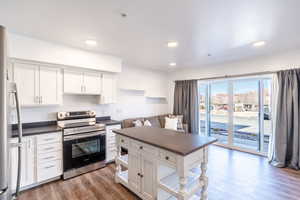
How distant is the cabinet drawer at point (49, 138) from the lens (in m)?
2.40

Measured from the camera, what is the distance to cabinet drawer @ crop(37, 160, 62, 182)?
239cm

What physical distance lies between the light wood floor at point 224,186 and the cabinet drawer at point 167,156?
3.07 ft

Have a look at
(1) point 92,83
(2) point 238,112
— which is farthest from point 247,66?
(1) point 92,83

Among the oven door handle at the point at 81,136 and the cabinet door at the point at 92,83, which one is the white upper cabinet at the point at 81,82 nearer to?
the cabinet door at the point at 92,83

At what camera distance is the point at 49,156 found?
2479 mm

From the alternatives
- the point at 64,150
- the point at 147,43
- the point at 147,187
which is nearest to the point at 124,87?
the point at 147,43

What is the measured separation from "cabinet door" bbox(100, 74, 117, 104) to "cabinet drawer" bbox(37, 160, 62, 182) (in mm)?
1491

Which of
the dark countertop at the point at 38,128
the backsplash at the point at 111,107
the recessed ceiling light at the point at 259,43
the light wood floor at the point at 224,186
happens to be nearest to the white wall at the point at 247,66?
the recessed ceiling light at the point at 259,43

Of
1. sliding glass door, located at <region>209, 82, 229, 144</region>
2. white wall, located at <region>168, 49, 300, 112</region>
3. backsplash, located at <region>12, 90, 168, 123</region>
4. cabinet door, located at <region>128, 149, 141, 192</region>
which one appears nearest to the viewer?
cabinet door, located at <region>128, 149, 141, 192</region>

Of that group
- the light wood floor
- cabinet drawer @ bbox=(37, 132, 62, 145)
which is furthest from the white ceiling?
the light wood floor

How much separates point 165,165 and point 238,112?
3399 millimetres

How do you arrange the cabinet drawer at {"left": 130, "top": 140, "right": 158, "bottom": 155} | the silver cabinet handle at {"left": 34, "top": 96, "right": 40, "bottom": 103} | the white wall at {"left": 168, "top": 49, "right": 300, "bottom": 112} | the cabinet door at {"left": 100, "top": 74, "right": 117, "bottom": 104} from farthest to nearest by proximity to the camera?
1. the cabinet door at {"left": 100, "top": 74, "right": 117, "bottom": 104}
2. the white wall at {"left": 168, "top": 49, "right": 300, "bottom": 112}
3. the silver cabinet handle at {"left": 34, "top": 96, "right": 40, "bottom": 103}
4. the cabinet drawer at {"left": 130, "top": 140, "right": 158, "bottom": 155}

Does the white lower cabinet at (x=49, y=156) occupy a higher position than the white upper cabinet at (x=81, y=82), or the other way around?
the white upper cabinet at (x=81, y=82)

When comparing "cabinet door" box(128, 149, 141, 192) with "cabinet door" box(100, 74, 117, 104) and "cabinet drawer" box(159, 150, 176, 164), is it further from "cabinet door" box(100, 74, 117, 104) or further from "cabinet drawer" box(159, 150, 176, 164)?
"cabinet door" box(100, 74, 117, 104)
